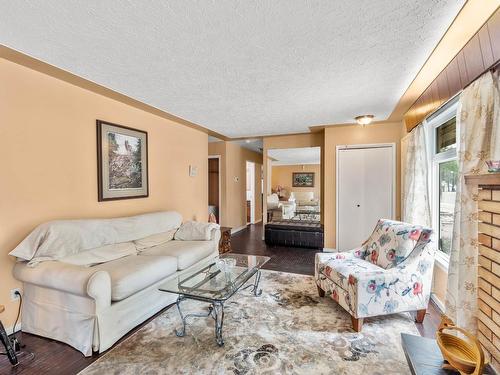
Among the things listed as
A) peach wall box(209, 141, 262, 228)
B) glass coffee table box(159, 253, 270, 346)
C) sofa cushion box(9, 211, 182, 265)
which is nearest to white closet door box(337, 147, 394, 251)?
glass coffee table box(159, 253, 270, 346)

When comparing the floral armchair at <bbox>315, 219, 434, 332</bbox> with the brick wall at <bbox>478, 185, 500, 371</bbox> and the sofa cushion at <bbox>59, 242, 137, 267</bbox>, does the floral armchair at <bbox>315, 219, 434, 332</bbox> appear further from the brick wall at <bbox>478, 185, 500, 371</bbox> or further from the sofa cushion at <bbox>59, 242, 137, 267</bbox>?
the sofa cushion at <bbox>59, 242, 137, 267</bbox>

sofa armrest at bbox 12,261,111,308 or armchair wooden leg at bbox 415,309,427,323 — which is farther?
armchair wooden leg at bbox 415,309,427,323

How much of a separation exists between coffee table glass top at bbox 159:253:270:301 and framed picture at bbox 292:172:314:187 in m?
3.37

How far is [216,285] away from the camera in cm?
230

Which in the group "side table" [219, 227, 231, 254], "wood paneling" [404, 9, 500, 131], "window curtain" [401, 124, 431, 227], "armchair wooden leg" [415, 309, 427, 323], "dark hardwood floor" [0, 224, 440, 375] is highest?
"wood paneling" [404, 9, 500, 131]

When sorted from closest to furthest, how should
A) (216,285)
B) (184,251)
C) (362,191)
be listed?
(216,285)
(184,251)
(362,191)

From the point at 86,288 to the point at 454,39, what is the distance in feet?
10.9

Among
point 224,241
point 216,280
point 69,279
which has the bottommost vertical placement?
point 224,241

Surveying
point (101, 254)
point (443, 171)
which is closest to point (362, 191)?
point (443, 171)

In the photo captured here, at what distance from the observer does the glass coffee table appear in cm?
206

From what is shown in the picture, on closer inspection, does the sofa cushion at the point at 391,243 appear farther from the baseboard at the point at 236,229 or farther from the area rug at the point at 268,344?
the baseboard at the point at 236,229

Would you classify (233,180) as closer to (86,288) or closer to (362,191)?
(362,191)

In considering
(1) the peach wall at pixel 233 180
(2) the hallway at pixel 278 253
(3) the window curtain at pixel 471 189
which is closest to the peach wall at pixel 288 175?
(1) the peach wall at pixel 233 180

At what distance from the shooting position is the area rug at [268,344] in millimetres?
1758
